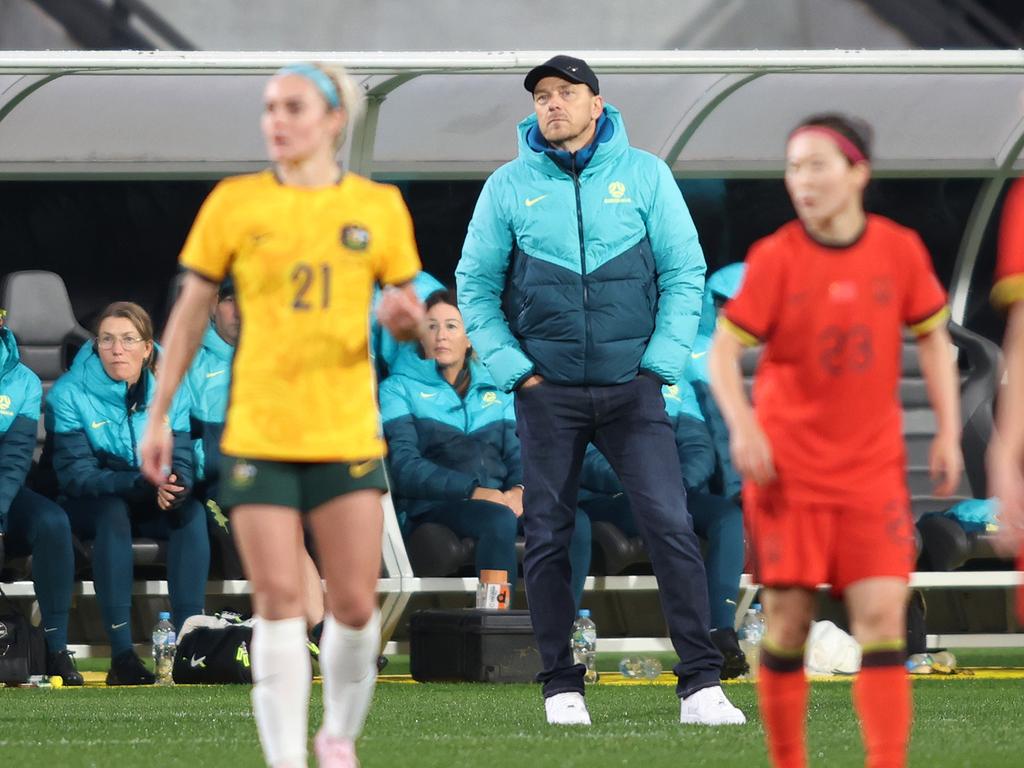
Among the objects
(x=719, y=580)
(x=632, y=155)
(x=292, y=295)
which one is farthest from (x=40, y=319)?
(x=292, y=295)

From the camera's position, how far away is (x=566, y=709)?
6.28m

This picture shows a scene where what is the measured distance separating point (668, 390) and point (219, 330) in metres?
2.10

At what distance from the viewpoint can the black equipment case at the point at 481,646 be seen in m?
8.44

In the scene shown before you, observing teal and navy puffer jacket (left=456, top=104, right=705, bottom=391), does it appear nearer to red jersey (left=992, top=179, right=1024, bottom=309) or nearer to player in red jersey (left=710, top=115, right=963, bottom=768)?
player in red jersey (left=710, top=115, right=963, bottom=768)

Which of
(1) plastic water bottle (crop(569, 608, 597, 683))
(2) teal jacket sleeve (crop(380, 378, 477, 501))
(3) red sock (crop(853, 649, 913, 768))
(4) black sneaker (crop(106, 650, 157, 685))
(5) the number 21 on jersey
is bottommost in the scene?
(3) red sock (crop(853, 649, 913, 768))

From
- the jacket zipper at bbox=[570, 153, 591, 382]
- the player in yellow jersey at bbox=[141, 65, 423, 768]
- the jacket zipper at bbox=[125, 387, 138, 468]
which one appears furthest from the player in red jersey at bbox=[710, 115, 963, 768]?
the jacket zipper at bbox=[125, 387, 138, 468]

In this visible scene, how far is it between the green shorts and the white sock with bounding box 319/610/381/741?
328mm

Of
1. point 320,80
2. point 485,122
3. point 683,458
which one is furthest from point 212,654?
point 320,80

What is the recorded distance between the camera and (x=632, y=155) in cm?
650

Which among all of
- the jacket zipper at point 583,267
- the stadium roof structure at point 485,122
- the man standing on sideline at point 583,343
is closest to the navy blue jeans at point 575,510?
the man standing on sideline at point 583,343

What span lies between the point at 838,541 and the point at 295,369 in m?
1.16

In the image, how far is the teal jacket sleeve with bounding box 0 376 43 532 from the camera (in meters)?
8.74

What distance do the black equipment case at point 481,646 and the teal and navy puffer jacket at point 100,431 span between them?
1.29 meters

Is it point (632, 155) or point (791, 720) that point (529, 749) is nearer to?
point (791, 720)
